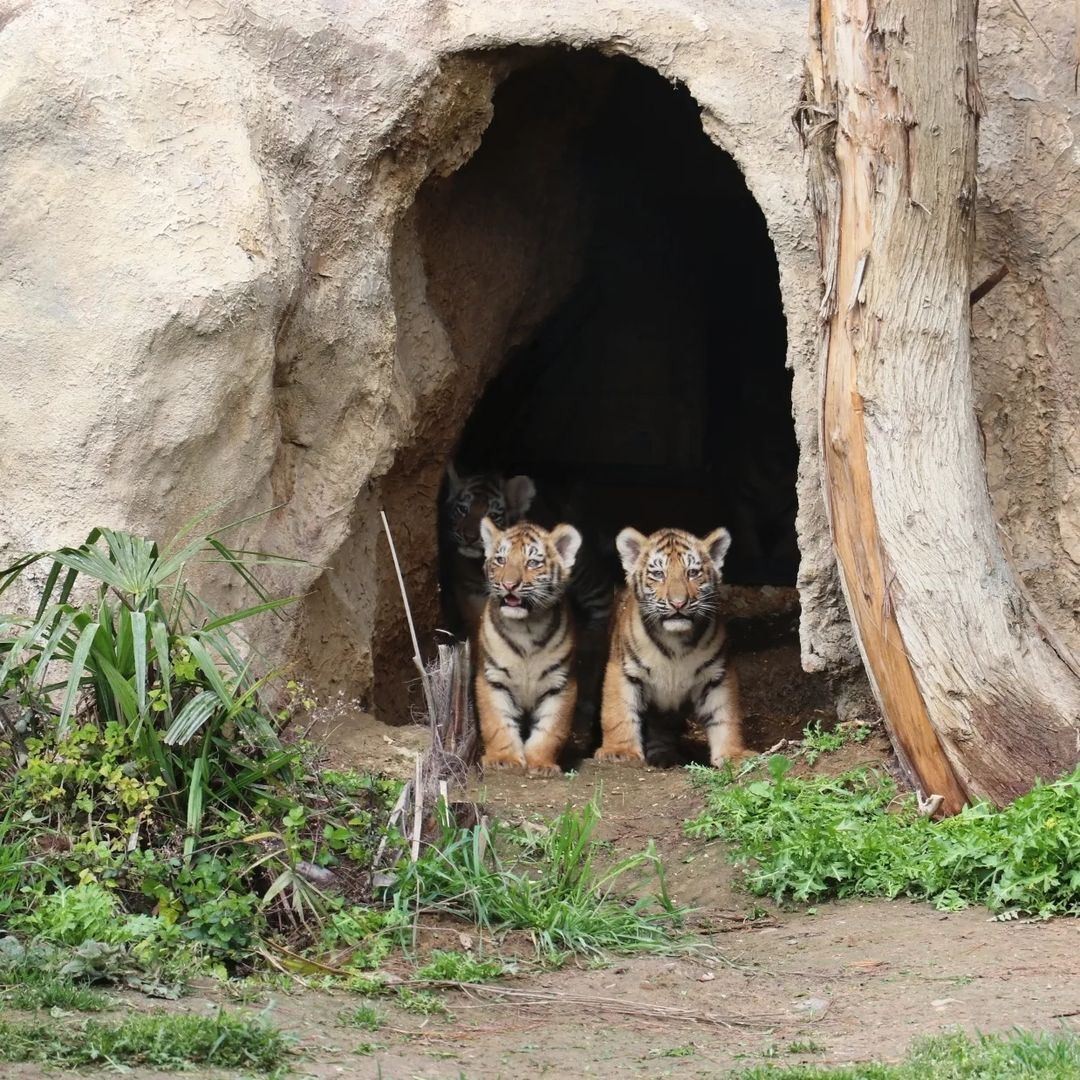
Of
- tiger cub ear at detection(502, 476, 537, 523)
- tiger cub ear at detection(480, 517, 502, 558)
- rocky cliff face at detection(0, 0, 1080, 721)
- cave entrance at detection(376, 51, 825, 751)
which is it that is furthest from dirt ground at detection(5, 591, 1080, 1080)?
tiger cub ear at detection(502, 476, 537, 523)

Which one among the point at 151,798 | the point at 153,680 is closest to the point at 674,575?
the point at 153,680

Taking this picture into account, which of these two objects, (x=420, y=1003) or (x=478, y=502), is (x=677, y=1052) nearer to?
(x=420, y=1003)

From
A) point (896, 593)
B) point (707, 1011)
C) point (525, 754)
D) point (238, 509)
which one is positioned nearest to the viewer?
point (707, 1011)

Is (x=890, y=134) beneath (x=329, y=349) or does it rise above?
above

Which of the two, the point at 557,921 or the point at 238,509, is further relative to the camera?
the point at 238,509

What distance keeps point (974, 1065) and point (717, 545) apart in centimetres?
454

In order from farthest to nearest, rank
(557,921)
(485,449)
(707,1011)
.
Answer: (485,449), (557,921), (707,1011)

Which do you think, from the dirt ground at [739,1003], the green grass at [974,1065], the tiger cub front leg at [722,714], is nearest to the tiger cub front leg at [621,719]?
the tiger cub front leg at [722,714]

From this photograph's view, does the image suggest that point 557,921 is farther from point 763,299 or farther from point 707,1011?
point 763,299

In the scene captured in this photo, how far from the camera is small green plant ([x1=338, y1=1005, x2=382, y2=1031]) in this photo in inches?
179

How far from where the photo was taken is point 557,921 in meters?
5.46

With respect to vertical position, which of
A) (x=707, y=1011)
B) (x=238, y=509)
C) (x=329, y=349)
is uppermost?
(x=329, y=349)

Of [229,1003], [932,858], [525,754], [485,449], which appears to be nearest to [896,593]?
[932,858]

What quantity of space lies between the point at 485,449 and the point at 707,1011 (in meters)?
7.43
